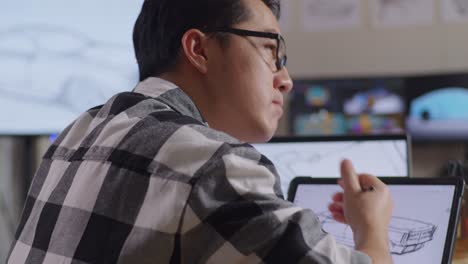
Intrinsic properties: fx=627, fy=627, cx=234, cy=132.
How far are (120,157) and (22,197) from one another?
2775 millimetres

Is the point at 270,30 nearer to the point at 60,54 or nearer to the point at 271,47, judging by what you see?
the point at 271,47

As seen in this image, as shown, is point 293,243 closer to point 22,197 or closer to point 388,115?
point 22,197

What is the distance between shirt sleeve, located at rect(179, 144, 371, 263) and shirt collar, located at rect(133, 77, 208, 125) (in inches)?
8.6

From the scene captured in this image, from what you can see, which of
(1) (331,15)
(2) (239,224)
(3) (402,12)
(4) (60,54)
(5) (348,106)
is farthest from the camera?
(1) (331,15)

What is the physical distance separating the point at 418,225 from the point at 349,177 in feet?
0.75

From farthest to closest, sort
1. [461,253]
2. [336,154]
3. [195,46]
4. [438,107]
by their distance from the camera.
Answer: [438,107] → [336,154] → [461,253] → [195,46]

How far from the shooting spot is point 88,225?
0.74 metres

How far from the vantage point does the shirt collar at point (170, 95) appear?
0.87m

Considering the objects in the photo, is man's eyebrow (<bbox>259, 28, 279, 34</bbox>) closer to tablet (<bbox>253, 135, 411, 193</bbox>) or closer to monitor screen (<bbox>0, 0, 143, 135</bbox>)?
tablet (<bbox>253, 135, 411, 193</bbox>)

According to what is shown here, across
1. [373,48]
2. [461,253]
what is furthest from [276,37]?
[373,48]

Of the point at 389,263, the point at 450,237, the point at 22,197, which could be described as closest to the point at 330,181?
the point at 450,237

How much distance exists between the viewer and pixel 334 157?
139 centimetres

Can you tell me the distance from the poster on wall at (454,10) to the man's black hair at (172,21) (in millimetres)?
3251

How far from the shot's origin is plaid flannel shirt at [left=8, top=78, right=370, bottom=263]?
647 millimetres
